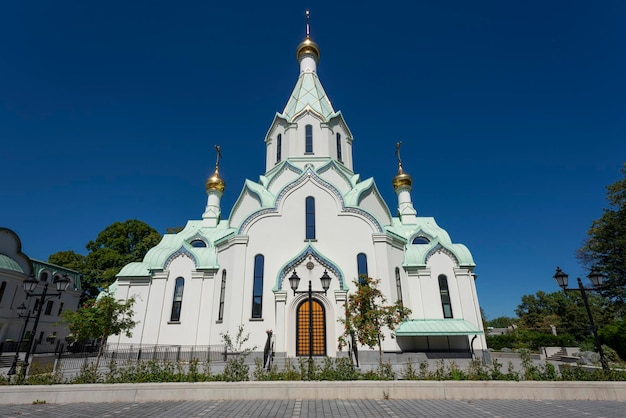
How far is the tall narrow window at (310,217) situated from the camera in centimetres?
1786

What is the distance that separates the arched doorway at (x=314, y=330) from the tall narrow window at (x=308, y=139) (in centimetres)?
1092

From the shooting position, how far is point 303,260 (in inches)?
653

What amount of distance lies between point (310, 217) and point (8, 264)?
24.7 meters

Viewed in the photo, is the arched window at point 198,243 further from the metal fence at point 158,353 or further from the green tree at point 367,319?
the green tree at point 367,319

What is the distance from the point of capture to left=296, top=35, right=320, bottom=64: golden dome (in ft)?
91.1

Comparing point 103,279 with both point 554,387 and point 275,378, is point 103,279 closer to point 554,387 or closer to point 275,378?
point 275,378

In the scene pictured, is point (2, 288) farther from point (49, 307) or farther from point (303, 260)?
point (303, 260)

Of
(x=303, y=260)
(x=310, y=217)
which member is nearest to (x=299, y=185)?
(x=310, y=217)

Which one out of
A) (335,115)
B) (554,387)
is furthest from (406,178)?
(554,387)

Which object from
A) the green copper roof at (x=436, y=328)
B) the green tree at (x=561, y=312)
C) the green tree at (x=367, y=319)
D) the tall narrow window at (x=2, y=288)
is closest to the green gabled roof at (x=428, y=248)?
the green copper roof at (x=436, y=328)

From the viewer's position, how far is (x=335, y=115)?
2312 centimetres

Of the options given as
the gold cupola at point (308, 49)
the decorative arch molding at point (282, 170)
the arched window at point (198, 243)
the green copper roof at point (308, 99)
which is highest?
the gold cupola at point (308, 49)

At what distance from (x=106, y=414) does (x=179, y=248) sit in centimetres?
1457

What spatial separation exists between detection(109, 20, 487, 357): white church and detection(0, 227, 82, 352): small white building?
8467 millimetres
